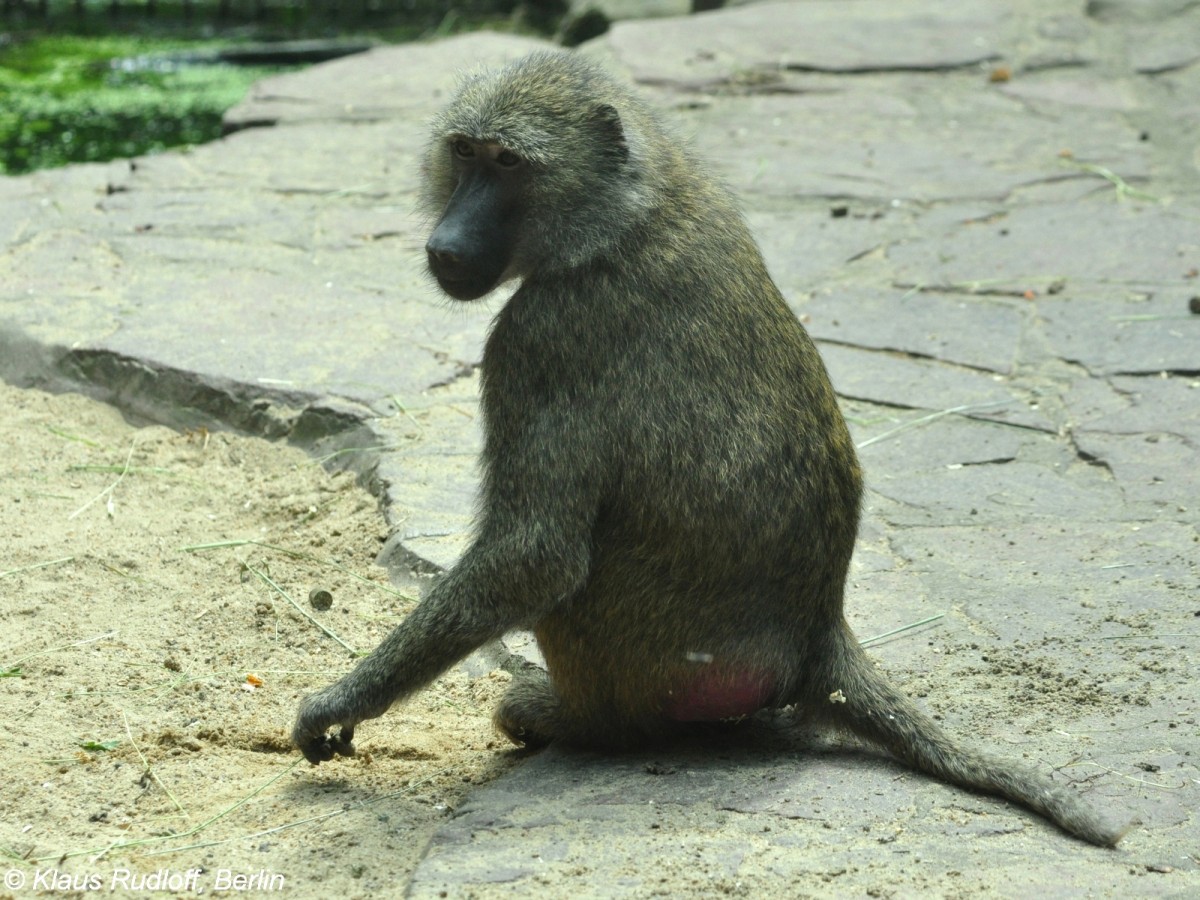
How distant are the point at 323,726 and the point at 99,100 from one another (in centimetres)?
821

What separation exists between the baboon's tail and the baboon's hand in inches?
46.4

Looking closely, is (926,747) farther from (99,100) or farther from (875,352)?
(99,100)

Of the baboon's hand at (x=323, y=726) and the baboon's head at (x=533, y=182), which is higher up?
the baboon's head at (x=533, y=182)

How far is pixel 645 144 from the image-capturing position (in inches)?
146

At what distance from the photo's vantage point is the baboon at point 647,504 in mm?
3348

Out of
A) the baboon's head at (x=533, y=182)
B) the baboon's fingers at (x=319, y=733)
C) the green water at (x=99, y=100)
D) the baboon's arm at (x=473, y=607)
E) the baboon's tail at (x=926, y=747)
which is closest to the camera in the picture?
the baboon's tail at (x=926, y=747)

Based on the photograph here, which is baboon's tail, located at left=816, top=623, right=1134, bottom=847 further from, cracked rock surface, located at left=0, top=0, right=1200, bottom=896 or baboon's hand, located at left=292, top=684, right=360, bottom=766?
baboon's hand, located at left=292, top=684, right=360, bottom=766

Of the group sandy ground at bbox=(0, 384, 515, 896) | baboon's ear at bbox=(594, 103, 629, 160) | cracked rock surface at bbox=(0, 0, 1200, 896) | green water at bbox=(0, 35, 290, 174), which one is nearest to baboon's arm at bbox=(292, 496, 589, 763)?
sandy ground at bbox=(0, 384, 515, 896)

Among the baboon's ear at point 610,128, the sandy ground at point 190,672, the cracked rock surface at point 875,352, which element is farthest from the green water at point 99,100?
the baboon's ear at point 610,128

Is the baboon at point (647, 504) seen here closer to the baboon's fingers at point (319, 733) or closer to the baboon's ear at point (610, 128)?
the baboon's fingers at point (319, 733)

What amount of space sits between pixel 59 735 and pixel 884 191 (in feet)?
17.6

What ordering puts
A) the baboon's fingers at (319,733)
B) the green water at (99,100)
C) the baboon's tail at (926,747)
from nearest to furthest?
the baboon's tail at (926,747)
the baboon's fingers at (319,733)
the green water at (99,100)

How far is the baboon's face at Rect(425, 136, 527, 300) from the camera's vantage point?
11.8 ft

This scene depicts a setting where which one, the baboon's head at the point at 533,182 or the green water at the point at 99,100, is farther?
the green water at the point at 99,100
